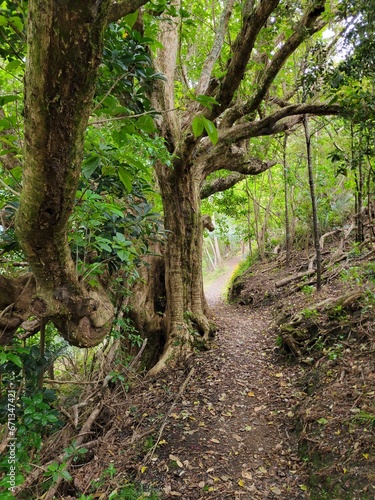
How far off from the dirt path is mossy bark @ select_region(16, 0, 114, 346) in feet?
8.14

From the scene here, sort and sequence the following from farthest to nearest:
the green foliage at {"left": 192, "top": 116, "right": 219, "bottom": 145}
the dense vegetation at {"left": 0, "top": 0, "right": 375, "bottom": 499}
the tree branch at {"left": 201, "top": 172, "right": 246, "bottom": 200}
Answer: the tree branch at {"left": 201, "top": 172, "right": 246, "bottom": 200}, the green foliage at {"left": 192, "top": 116, "right": 219, "bottom": 145}, the dense vegetation at {"left": 0, "top": 0, "right": 375, "bottom": 499}

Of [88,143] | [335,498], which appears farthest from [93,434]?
[88,143]

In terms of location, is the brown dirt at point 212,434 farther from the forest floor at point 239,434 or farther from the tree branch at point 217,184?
the tree branch at point 217,184

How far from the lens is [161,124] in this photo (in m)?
5.25

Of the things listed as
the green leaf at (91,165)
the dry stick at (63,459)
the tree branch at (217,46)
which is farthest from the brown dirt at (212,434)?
the tree branch at (217,46)

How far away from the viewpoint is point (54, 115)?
1.18 metres

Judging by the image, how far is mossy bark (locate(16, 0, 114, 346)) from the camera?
101 cm

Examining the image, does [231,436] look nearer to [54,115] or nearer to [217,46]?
[54,115]

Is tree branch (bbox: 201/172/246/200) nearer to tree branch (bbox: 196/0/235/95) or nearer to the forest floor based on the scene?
tree branch (bbox: 196/0/235/95)

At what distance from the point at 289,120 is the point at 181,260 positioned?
11.0ft

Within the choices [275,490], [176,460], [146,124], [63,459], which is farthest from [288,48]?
[63,459]

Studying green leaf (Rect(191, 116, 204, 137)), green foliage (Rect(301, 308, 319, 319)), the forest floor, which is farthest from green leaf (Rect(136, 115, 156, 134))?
green foliage (Rect(301, 308, 319, 319))

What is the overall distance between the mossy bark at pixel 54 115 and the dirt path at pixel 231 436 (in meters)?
2.48

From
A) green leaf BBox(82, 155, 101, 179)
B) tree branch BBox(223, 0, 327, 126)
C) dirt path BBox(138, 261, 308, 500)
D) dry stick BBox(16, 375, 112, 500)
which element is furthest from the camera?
tree branch BBox(223, 0, 327, 126)
